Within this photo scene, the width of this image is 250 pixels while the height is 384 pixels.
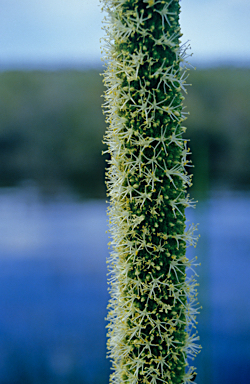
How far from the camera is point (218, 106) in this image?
2859mm

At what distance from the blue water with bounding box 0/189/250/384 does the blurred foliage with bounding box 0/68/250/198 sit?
197 mm

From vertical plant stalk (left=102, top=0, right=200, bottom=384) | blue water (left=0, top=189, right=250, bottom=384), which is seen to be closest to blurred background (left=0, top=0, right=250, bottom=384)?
blue water (left=0, top=189, right=250, bottom=384)

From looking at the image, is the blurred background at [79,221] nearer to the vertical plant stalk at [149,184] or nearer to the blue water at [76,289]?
the blue water at [76,289]

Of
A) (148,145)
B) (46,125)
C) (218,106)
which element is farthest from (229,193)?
(148,145)

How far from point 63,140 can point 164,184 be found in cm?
208

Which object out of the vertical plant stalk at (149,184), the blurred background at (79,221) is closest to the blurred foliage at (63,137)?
the blurred background at (79,221)

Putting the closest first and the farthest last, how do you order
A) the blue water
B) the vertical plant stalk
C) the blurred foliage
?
the vertical plant stalk, the blue water, the blurred foliage

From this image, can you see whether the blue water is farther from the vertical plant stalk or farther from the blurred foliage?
the vertical plant stalk

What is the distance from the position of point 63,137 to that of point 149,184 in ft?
6.81

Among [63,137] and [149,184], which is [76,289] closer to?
[63,137]

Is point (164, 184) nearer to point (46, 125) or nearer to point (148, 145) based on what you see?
point (148, 145)

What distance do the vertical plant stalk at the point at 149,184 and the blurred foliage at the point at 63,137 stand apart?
1.77 m

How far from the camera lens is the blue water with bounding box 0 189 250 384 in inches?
112

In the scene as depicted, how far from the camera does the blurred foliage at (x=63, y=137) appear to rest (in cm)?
299
